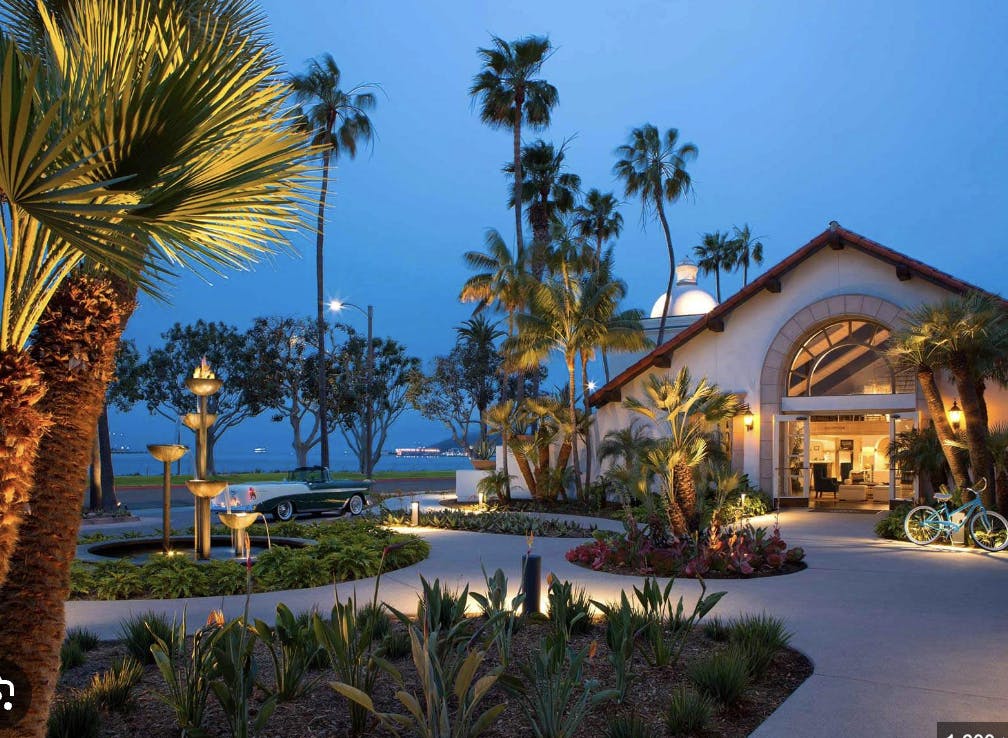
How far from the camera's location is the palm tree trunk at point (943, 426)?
51.2ft

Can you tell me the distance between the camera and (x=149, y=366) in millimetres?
42156

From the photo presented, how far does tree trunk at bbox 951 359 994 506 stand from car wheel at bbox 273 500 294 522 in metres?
14.5

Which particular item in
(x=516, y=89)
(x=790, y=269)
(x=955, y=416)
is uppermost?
(x=516, y=89)

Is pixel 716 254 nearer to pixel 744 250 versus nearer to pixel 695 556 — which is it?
pixel 744 250

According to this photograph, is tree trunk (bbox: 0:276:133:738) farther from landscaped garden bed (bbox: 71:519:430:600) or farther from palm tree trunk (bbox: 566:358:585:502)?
palm tree trunk (bbox: 566:358:585:502)

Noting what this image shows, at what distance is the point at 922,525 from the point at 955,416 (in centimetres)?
447

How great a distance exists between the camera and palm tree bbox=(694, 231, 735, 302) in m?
51.6

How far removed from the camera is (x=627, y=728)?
461cm

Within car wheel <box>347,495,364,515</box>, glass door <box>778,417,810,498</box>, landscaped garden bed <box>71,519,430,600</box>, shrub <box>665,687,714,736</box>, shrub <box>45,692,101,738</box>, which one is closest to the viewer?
shrub <box>45,692,101,738</box>

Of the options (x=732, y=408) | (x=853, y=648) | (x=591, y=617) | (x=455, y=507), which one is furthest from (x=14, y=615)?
(x=455, y=507)

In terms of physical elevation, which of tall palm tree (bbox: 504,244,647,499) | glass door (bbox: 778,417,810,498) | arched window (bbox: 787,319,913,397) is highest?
tall palm tree (bbox: 504,244,647,499)

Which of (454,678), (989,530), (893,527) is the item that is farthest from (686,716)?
(893,527)

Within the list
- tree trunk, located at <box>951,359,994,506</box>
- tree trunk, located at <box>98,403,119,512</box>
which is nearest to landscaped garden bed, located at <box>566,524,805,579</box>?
tree trunk, located at <box>951,359,994,506</box>

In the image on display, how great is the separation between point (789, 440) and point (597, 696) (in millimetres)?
19024
